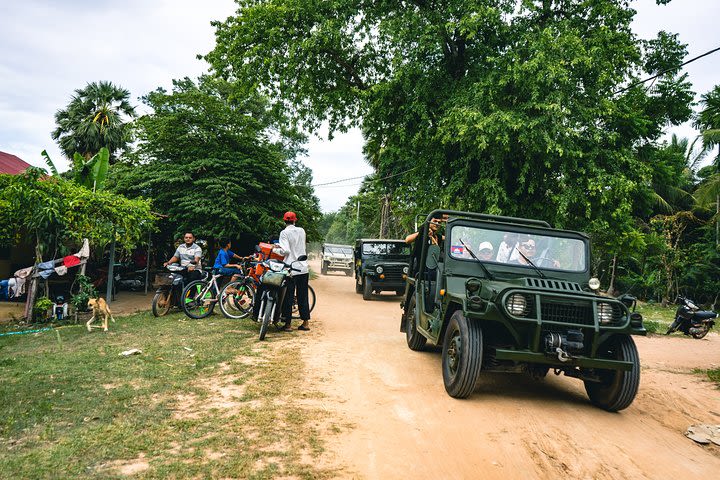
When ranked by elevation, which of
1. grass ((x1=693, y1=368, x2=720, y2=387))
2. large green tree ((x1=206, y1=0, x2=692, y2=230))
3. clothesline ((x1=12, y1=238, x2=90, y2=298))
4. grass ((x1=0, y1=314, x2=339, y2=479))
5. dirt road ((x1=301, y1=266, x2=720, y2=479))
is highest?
large green tree ((x1=206, y1=0, x2=692, y2=230))

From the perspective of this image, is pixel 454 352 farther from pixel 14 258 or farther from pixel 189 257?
pixel 14 258

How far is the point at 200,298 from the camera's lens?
9.71 m

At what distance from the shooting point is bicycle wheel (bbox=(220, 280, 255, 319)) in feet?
30.7

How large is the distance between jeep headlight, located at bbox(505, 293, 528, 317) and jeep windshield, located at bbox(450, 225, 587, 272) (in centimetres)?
140

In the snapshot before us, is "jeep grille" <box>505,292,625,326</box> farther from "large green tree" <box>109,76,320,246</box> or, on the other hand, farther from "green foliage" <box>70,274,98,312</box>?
"large green tree" <box>109,76,320,246</box>

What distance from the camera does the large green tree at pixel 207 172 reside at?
13461 millimetres

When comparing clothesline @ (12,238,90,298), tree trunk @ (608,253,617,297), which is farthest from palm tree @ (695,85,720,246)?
clothesline @ (12,238,90,298)

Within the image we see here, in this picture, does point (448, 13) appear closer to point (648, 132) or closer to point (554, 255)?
point (648, 132)

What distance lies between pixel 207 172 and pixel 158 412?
1095 centimetres

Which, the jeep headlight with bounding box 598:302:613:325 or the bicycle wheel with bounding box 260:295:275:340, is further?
the bicycle wheel with bounding box 260:295:275:340

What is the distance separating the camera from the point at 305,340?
25.6 feet

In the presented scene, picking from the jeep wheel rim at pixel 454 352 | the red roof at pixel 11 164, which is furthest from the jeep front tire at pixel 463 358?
the red roof at pixel 11 164

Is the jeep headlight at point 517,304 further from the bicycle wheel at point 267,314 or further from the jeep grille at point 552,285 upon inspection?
the bicycle wheel at point 267,314

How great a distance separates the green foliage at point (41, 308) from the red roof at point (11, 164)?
32.7 feet
